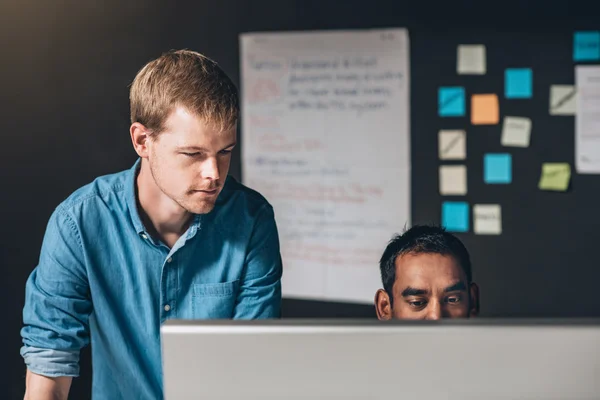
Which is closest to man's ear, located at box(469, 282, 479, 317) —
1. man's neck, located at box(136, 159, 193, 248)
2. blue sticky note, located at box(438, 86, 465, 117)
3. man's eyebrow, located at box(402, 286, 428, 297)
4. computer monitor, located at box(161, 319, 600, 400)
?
man's eyebrow, located at box(402, 286, 428, 297)

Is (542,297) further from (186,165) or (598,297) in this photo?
(186,165)

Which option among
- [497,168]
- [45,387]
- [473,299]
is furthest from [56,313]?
[497,168]

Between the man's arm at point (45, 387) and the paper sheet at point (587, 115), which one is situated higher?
the paper sheet at point (587, 115)

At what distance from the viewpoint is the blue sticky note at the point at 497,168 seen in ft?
8.19

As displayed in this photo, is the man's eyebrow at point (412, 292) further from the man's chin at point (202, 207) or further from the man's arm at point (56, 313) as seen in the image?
the man's arm at point (56, 313)

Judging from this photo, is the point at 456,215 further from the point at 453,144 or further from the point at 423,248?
the point at 423,248

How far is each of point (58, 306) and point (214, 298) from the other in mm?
269

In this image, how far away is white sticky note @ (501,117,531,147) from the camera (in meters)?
2.48

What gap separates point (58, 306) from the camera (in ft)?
3.66

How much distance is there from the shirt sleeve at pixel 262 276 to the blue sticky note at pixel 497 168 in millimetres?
1469

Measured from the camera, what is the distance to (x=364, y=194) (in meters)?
2.56

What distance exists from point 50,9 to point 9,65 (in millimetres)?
273

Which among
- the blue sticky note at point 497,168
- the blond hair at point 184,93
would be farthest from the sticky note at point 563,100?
the blond hair at point 184,93

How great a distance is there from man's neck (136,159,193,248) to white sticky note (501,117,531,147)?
1.64m
